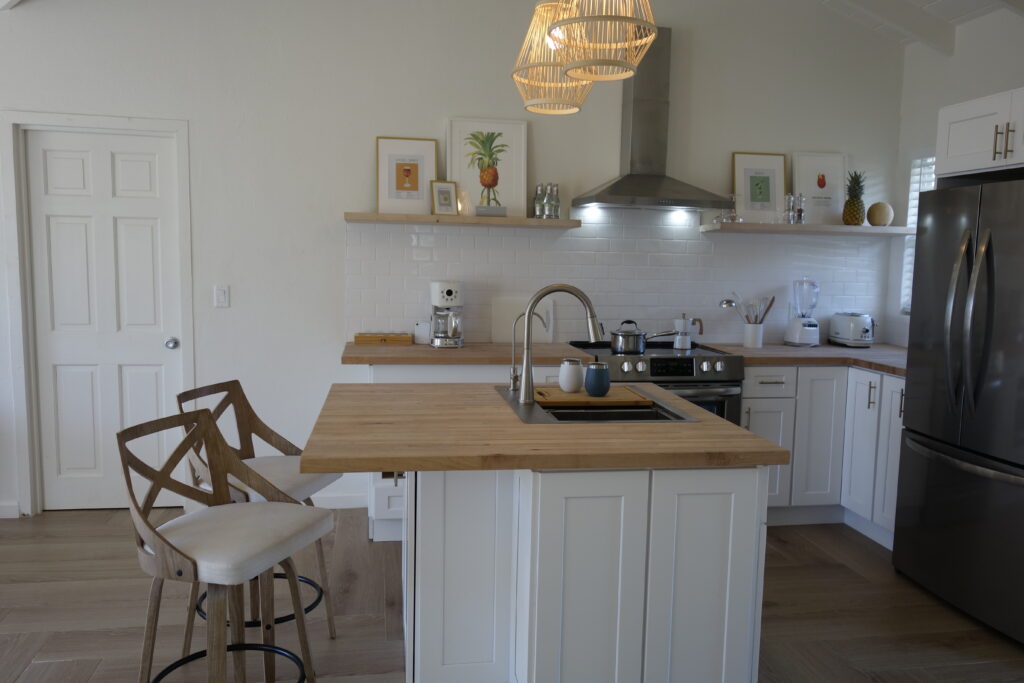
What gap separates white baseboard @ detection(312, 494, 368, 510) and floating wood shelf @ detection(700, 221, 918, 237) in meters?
2.59

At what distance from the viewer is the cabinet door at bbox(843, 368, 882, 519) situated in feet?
13.3

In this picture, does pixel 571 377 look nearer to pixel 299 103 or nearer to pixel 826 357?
pixel 826 357

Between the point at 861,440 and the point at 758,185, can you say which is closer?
the point at 861,440

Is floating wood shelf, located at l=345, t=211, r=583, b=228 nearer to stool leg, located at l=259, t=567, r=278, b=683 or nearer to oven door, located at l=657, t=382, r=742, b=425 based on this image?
oven door, located at l=657, t=382, r=742, b=425

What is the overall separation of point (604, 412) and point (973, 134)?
82.4 inches

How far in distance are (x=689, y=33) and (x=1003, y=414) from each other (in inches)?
111

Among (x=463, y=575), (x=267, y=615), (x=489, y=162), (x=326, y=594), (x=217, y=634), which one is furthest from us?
(x=489, y=162)

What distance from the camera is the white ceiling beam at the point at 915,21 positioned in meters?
4.40

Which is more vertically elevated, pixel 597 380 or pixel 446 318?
pixel 446 318

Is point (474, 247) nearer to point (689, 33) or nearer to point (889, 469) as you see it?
point (689, 33)

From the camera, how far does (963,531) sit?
3203mm

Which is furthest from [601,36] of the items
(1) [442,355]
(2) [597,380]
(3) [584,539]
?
(1) [442,355]

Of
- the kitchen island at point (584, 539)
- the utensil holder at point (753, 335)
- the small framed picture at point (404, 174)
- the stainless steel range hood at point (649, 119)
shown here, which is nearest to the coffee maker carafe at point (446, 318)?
the small framed picture at point (404, 174)

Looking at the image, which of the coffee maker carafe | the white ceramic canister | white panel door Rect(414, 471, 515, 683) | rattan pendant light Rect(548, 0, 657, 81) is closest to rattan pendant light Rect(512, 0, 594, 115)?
rattan pendant light Rect(548, 0, 657, 81)
